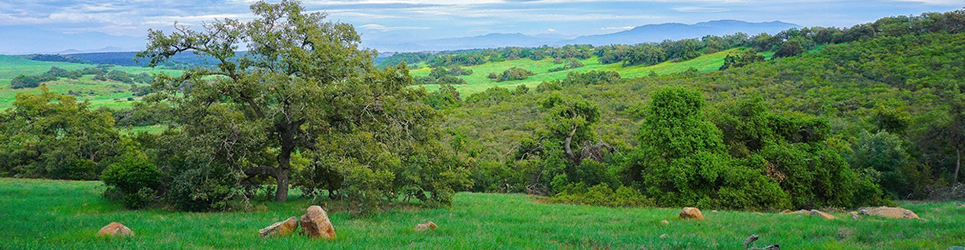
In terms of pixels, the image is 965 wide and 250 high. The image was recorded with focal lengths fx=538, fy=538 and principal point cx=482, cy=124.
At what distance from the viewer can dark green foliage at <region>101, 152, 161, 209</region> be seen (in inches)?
675

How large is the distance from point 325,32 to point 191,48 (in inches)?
169

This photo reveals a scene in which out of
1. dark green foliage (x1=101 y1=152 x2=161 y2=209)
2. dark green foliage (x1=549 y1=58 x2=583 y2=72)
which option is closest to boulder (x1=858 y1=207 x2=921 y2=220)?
dark green foliage (x1=101 y1=152 x2=161 y2=209)

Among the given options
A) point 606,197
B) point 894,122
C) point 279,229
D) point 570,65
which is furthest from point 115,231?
point 570,65

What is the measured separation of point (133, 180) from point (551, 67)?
152 meters

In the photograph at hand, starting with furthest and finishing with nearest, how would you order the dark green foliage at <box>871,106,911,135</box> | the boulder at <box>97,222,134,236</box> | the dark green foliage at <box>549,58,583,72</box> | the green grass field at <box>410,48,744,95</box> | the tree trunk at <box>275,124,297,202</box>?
the dark green foliage at <box>549,58,583,72</box> → the green grass field at <box>410,48,744,95</box> → the dark green foliage at <box>871,106,911,135</box> → the tree trunk at <box>275,124,297,202</box> → the boulder at <box>97,222,134,236</box>

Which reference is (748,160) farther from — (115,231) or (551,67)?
(551,67)

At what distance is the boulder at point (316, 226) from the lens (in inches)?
433

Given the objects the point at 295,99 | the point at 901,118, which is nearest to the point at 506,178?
the point at 295,99

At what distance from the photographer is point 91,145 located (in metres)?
38.5

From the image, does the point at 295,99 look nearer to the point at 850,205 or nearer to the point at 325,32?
the point at 325,32

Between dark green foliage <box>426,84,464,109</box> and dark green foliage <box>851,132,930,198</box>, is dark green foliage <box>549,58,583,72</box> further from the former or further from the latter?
dark green foliage <box>851,132,930,198</box>

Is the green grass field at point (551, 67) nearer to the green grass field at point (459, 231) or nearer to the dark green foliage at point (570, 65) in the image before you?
the dark green foliage at point (570, 65)

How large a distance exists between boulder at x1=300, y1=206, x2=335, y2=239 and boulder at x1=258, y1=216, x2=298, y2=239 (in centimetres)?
40

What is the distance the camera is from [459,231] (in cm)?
1260
